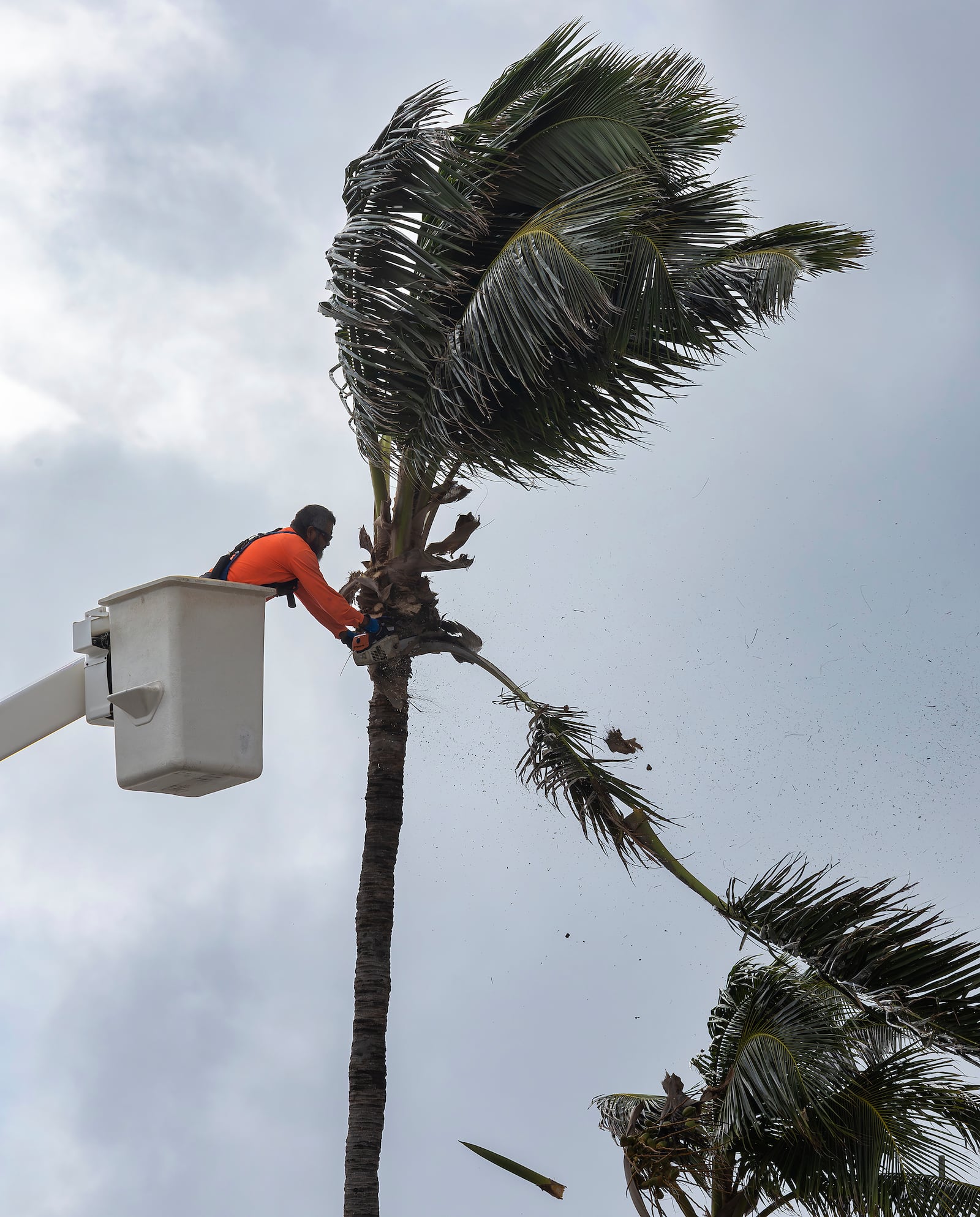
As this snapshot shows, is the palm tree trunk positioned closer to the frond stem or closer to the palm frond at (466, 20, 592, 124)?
the frond stem

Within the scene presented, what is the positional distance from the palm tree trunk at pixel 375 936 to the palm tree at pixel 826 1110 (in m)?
1.95

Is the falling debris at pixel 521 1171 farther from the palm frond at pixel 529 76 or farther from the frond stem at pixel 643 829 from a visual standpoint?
the palm frond at pixel 529 76

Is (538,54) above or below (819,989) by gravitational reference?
above

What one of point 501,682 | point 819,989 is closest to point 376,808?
point 501,682

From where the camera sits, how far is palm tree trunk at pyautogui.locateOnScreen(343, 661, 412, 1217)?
8.41m

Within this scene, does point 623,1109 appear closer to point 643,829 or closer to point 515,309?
point 643,829

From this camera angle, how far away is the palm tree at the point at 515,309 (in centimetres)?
739

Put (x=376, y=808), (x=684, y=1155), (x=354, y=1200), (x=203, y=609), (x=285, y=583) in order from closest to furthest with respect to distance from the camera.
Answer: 1. (x=203, y=609)
2. (x=285, y=583)
3. (x=684, y=1155)
4. (x=354, y=1200)
5. (x=376, y=808)

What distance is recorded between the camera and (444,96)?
7637mm

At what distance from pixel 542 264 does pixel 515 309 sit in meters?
0.27

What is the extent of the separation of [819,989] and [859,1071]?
1.50 ft

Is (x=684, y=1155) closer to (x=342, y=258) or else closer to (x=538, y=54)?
(x=342, y=258)

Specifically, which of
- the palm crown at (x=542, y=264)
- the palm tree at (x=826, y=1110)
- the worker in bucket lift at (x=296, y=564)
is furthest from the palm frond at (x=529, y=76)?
the palm tree at (x=826, y=1110)

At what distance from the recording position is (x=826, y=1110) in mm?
7105
